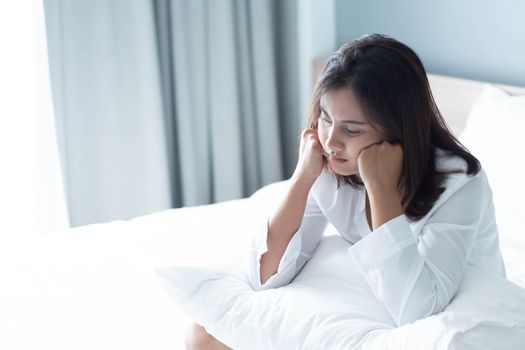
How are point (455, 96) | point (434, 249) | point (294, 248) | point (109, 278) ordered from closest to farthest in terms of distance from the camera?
point (434, 249), point (294, 248), point (109, 278), point (455, 96)

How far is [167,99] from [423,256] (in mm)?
1786

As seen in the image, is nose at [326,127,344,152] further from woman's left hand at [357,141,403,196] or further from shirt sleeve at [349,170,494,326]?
shirt sleeve at [349,170,494,326]

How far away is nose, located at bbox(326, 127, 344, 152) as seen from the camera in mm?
1513

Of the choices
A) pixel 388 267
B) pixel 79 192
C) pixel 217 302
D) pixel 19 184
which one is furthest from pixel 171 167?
pixel 388 267

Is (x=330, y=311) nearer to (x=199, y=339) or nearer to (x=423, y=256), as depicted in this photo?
(x=423, y=256)

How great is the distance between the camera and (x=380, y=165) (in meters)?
1.50

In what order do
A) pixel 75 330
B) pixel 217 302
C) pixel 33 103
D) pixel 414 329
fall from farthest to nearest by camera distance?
1. pixel 33 103
2. pixel 75 330
3. pixel 217 302
4. pixel 414 329

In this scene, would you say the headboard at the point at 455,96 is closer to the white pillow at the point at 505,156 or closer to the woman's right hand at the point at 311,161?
the white pillow at the point at 505,156

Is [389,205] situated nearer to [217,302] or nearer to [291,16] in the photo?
[217,302]

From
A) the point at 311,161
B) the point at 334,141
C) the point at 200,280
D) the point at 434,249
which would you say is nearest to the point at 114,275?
the point at 200,280

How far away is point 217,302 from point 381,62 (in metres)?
0.56

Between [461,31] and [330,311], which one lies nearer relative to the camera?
[330,311]

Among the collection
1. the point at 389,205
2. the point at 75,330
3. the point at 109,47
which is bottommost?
the point at 75,330

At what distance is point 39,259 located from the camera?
2.17m
